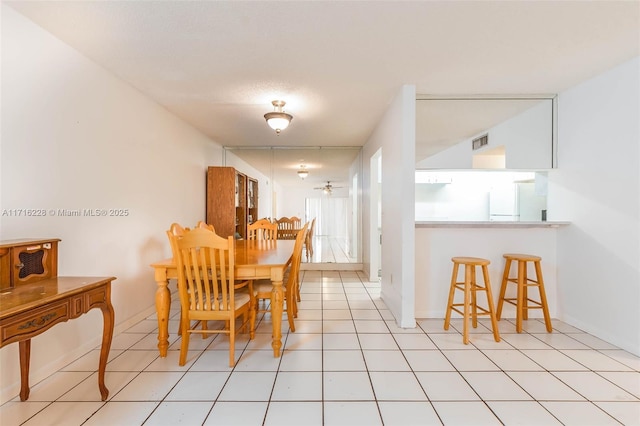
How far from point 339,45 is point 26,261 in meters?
2.41

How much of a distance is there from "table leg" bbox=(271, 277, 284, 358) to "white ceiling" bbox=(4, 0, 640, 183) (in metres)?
1.79

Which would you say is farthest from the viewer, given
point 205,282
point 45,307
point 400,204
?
point 400,204

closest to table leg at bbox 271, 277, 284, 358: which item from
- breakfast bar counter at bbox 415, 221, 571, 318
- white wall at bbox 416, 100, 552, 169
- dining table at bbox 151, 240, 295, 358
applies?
dining table at bbox 151, 240, 295, 358

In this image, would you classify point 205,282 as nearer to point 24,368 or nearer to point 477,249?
point 24,368

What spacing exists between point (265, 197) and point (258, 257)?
3.28m

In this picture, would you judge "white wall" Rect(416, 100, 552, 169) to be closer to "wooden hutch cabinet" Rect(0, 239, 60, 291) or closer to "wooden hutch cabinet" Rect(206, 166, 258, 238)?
"wooden hutch cabinet" Rect(206, 166, 258, 238)

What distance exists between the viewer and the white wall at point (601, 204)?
7.99 ft

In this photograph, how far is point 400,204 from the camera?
304 centimetres

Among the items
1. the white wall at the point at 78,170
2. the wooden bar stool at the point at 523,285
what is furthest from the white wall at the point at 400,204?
the white wall at the point at 78,170

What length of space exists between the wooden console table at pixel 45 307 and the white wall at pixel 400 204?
2407mm

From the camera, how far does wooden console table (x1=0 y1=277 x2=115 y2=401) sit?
128cm

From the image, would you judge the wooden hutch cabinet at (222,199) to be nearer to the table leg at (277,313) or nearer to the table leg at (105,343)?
the table leg at (277,313)

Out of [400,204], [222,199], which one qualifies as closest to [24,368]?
[400,204]

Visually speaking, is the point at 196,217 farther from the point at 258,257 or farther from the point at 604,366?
the point at 604,366
